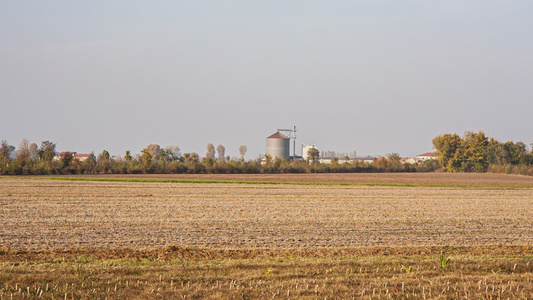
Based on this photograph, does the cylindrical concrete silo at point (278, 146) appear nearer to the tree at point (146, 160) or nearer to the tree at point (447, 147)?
the tree at point (447, 147)

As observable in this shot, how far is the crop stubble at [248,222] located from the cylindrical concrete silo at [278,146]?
129 m

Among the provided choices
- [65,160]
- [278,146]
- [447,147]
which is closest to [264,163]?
[65,160]

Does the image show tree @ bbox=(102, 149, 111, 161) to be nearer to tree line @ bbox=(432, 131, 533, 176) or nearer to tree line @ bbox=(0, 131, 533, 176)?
tree line @ bbox=(0, 131, 533, 176)

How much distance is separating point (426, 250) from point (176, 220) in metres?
11.6

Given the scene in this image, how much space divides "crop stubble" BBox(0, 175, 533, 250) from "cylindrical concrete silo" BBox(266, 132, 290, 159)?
129m

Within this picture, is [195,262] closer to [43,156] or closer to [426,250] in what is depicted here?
[426,250]

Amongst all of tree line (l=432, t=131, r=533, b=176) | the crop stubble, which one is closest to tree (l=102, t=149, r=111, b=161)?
the crop stubble

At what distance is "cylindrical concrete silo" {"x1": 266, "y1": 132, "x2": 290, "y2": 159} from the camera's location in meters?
167

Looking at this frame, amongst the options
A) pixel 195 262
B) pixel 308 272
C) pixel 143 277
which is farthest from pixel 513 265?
pixel 143 277

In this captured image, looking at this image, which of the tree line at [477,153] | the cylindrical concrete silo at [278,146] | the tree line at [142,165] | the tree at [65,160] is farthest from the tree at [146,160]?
the cylindrical concrete silo at [278,146]

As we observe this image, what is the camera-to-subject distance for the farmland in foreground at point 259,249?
11.2 metres

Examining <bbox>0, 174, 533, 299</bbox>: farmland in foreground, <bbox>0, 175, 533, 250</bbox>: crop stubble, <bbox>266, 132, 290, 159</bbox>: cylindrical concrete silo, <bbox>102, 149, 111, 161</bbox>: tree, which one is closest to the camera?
<bbox>0, 174, 533, 299</bbox>: farmland in foreground

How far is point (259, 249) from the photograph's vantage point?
56.2ft

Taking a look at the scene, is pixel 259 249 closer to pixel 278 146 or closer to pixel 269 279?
pixel 269 279
